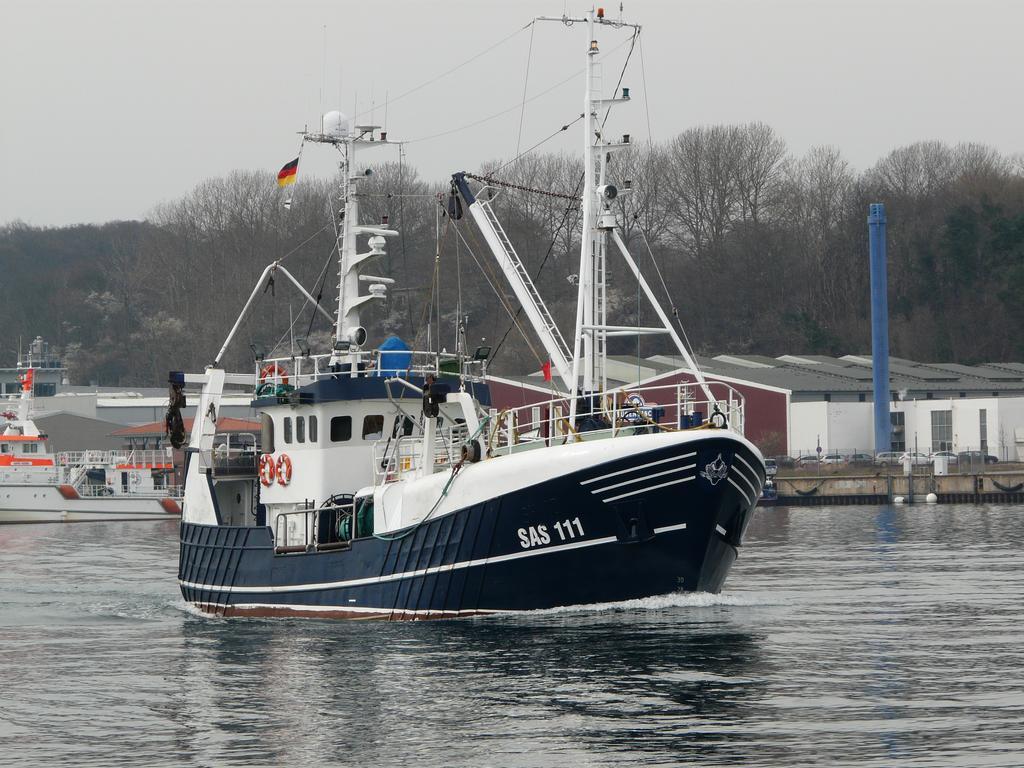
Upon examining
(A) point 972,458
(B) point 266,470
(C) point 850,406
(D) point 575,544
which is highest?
(C) point 850,406

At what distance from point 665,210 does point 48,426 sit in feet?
168

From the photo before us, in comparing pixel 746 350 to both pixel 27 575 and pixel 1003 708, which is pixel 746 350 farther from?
pixel 1003 708

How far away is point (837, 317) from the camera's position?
131000mm

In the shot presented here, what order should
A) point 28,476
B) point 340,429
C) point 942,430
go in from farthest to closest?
point 942,430
point 28,476
point 340,429

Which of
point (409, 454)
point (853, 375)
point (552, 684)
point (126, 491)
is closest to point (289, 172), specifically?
point (409, 454)

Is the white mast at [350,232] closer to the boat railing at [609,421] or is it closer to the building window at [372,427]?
the building window at [372,427]

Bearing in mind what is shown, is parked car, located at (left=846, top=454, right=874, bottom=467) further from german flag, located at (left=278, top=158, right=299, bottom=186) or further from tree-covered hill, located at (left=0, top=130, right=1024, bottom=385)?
german flag, located at (left=278, top=158, right=299, bottom=186)

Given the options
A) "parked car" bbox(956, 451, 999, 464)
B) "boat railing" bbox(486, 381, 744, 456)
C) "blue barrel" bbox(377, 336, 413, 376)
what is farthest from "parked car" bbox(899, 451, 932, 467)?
"boat railing" bbox(486, 381, 744, 456)

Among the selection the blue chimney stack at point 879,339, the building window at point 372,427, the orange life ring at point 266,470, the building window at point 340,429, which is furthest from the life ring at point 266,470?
the blue chimney stack at point 879,339

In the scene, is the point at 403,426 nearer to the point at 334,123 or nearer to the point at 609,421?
the point at 609,421

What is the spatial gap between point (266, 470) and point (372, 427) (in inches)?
107

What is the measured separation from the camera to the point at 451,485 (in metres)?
27.9

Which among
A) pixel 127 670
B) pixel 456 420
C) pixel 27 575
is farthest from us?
pixel 27 575

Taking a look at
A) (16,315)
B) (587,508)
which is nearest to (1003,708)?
(587,508)
